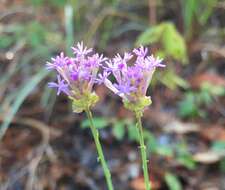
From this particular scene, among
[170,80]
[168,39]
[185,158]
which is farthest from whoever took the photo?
[170,80]

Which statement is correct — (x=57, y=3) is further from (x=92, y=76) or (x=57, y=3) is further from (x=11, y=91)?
(x=92, y=76)

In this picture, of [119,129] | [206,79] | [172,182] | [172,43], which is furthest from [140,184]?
[206,79]

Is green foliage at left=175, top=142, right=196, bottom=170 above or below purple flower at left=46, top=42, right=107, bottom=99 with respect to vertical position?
above

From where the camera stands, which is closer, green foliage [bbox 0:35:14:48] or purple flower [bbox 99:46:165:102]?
purple flower [bbox 99:46:165:102]

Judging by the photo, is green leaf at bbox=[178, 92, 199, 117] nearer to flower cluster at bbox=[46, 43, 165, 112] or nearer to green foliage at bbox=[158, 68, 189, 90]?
green foliage at bbox=[158, 68, 189, 90]

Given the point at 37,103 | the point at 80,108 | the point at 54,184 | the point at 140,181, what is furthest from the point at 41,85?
the point at 80,108

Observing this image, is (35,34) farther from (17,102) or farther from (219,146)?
(219,146)

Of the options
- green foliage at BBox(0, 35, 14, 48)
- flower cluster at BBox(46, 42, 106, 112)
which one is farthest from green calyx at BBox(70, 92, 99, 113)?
green foliage at BBox(0, 35, 14, 48)
